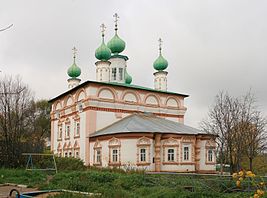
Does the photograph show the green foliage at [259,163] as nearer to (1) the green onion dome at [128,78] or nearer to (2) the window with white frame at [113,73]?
(2) the window with white frame at [113,73]

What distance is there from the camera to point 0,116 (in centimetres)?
2631

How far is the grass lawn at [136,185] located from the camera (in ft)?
34.5

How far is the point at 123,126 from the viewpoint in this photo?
2575 cm

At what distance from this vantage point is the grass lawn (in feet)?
34.5

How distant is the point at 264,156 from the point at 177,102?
941cm

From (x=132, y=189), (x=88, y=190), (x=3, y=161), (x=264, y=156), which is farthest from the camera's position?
(x=264, y=156)

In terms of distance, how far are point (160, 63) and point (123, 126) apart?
12614mm

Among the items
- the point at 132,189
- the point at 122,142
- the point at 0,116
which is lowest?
the point at 132,189

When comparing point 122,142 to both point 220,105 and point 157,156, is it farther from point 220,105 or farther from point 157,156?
point 220,105

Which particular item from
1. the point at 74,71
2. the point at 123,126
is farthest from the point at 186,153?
the point at 74,71

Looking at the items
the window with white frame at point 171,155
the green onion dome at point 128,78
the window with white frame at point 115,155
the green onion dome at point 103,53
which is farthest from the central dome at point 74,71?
the window with white frame at point 171,155

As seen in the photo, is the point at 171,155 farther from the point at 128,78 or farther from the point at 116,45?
the point at 128,78

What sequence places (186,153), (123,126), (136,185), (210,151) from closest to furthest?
(136,185) → (186,153) → (123,126) → (210,151)

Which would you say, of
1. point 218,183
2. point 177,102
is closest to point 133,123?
point 177,102
